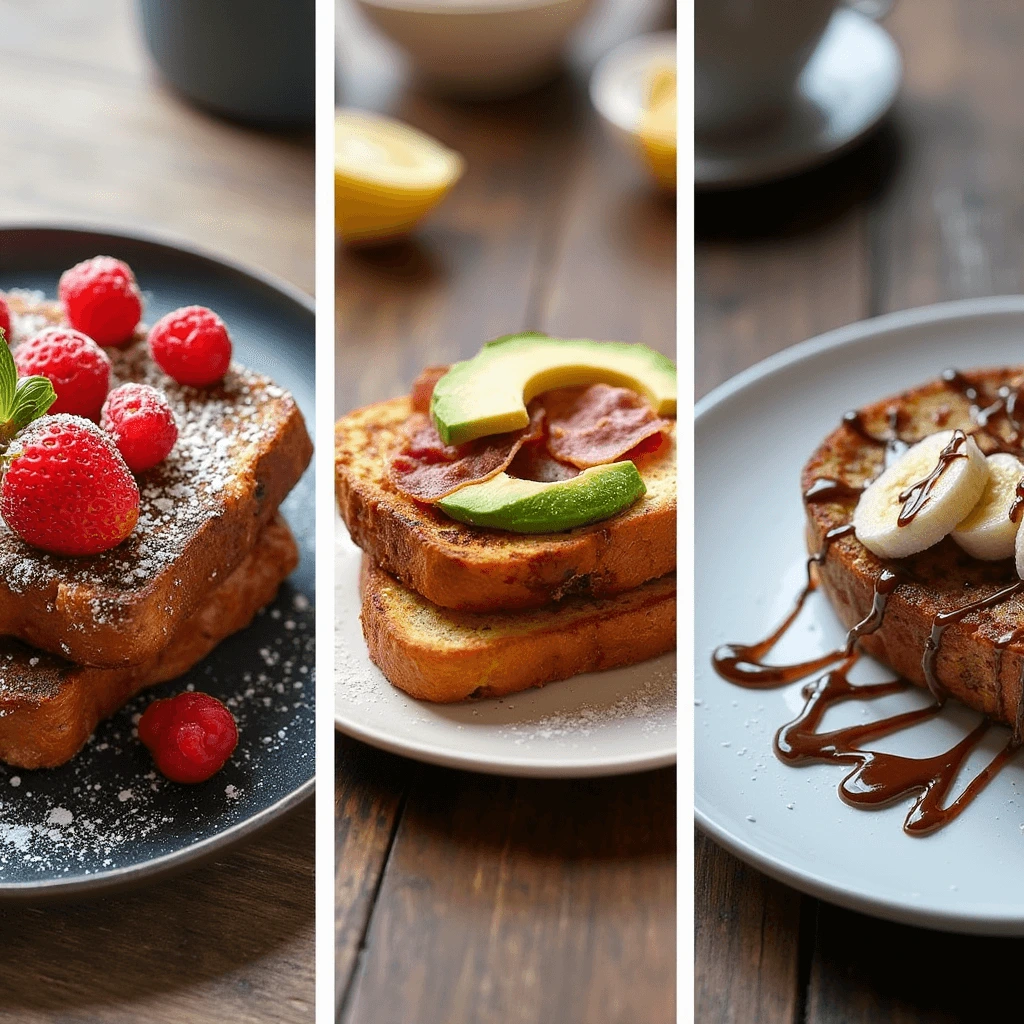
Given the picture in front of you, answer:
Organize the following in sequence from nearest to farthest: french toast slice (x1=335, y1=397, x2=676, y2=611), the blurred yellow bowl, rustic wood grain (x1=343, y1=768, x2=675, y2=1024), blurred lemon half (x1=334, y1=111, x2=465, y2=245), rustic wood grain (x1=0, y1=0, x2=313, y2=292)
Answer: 1. rustic wood grain (x1=343, y1=768, x2=675, y2=1024)
2. french toast slice (x1=335, y1=397, x2=676, y2=611)
3. blurred lemon half (x1=334, y1=111, x2=465, y2=245)
4. the blurred yellow bowl
5. rustic wood grain (x1=0, y1=0, x2=313, y2=292)

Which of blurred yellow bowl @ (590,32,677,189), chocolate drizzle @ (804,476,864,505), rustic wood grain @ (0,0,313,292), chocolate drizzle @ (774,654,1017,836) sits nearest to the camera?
chocolate drizzle @ (774,654,1017,836)

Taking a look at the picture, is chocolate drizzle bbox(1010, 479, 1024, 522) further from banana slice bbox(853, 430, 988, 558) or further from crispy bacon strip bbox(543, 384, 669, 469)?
crispy bacon strip bbox(543, 384, 669, 469)

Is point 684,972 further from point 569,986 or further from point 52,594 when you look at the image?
point 52,594

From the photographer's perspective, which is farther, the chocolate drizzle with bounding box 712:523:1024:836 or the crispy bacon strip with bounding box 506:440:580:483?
the crispy bacon strip with bounding box 506:440:580:483

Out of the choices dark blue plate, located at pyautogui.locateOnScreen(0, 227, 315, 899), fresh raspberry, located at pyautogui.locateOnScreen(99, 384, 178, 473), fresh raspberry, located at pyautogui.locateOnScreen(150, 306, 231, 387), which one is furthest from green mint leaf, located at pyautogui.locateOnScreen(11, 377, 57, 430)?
dark blue plate, located at pyautogui.locateOnScreen(0, 227, 315, 899)

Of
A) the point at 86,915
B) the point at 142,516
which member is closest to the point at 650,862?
the point at 86,915

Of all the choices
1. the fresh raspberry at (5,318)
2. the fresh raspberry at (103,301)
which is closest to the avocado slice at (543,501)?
the fresh raspberry at (103,301)

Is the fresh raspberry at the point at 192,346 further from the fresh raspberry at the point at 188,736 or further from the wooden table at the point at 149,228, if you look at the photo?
the wooden table at the point at 149,228
